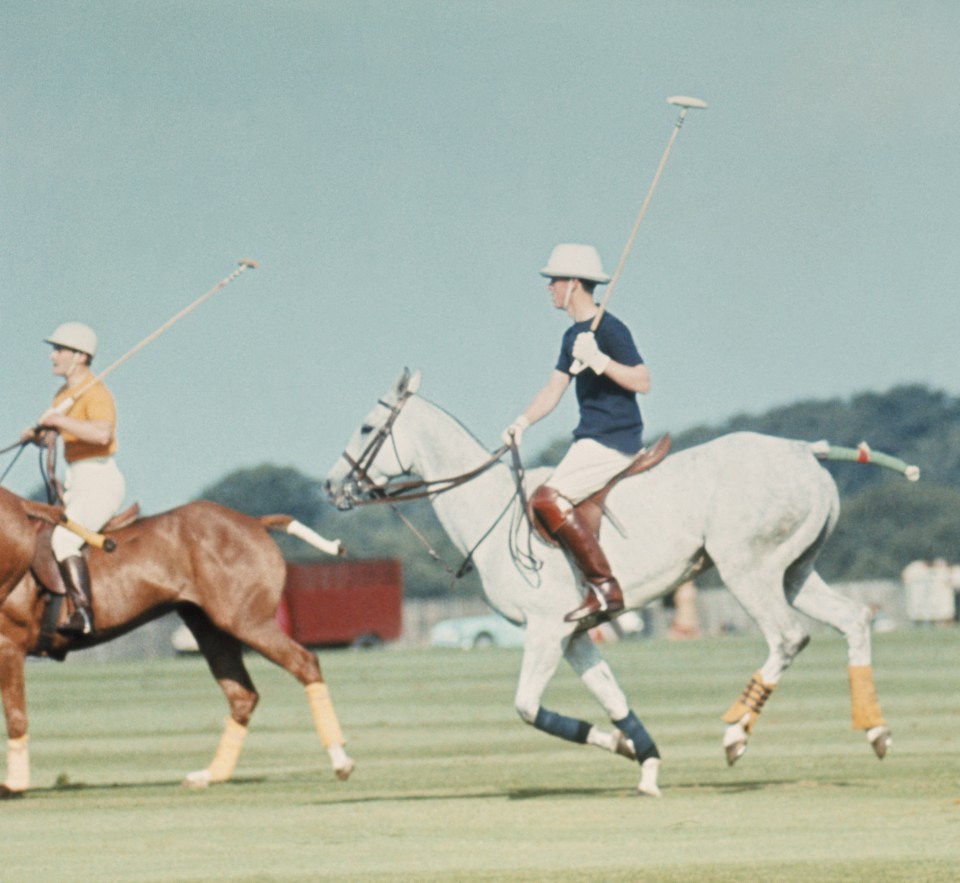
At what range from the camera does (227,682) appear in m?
14.3

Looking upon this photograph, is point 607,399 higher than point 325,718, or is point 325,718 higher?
point 607,399

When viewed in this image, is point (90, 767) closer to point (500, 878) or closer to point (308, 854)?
point (308, 854)

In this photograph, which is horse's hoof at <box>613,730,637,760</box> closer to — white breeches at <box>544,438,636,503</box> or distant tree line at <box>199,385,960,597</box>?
white breeches at <box>544,438,636,503</box>

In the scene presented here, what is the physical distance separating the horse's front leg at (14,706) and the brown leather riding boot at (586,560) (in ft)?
10.8

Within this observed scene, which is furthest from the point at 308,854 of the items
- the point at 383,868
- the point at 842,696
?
the point at 842,696

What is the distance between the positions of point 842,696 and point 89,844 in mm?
12720

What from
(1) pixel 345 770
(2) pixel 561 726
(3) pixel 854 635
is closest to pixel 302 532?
(1) pixel 345 770

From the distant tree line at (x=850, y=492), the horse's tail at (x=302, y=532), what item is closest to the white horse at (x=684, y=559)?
the horse's tail at (x=302, y=532)

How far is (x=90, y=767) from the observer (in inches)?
629

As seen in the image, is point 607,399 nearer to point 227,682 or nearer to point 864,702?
point 864,702

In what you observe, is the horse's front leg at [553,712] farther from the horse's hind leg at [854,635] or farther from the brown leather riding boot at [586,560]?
the horse's hind leg at [854,635]

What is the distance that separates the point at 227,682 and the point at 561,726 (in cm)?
269

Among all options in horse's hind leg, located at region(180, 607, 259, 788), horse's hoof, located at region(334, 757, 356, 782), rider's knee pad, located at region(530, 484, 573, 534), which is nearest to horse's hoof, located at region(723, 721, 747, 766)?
rider's knee pad, located at region(530, 484, 573, 534)

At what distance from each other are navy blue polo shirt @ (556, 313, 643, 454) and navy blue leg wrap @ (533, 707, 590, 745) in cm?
142
